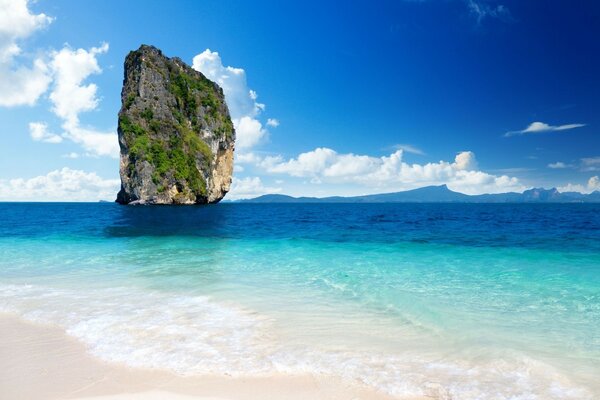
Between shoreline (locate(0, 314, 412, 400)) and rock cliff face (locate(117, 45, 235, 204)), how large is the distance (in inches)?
3063

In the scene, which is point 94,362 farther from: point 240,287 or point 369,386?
point 240,287

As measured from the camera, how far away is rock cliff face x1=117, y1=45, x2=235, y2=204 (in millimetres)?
77938

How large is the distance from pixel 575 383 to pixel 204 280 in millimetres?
8826

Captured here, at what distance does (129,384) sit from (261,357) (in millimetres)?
1720

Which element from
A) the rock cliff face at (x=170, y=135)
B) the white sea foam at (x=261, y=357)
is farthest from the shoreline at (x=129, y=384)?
the rock cliff face at (x=170, y=135)

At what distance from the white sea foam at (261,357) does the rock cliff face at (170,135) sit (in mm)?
76069

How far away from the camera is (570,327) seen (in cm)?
648

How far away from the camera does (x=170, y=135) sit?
84312 mm

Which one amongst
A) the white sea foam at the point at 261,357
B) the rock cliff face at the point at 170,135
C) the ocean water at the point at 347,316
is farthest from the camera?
the rock cliff face at the point at 170,135

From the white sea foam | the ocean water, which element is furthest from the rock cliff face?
the white sea foam

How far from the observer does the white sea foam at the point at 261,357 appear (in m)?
4.25

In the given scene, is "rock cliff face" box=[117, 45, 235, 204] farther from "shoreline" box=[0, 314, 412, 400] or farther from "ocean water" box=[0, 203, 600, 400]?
"shoreline" box=[0, 314, 412, 400]

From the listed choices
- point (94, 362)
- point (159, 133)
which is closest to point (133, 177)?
point (159, 133)

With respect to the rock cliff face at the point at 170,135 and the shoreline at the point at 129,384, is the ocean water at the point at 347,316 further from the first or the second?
the rock cliff face at the point at 170,135
